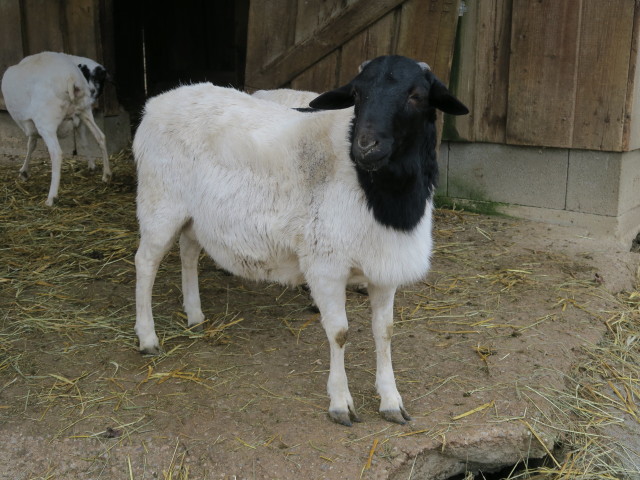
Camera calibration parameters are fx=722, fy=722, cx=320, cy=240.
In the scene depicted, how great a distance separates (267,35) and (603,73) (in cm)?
305

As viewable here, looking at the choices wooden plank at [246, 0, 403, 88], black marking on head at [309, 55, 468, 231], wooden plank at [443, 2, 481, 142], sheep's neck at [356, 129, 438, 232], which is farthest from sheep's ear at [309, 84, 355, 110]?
wooden plank at [443, 2, 481, 142]

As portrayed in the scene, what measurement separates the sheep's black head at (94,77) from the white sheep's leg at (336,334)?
19.5 feet

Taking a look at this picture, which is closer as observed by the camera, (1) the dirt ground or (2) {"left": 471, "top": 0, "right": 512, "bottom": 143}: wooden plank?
(1) the dirt ground

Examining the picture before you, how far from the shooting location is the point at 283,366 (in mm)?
4262

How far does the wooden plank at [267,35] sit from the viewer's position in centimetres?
675

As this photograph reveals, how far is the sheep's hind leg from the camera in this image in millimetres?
4293

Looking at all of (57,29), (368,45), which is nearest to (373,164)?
(368,45)

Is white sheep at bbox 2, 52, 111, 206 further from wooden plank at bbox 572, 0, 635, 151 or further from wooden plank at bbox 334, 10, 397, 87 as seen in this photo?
wooden plank at bbox 572, 0, 635, 151

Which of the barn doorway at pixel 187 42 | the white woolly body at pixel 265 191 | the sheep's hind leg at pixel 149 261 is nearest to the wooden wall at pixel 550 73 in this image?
the white woolly body at pixel 265 191

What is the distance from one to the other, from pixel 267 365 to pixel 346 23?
141 inches

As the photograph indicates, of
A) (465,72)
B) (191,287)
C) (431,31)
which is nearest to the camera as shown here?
(191,287)

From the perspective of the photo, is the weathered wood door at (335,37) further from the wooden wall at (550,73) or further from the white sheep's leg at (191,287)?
the white sheep's leg at (191,287)

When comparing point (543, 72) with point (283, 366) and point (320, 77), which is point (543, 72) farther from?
point (283, 366)

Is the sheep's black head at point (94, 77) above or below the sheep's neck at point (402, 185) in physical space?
above
